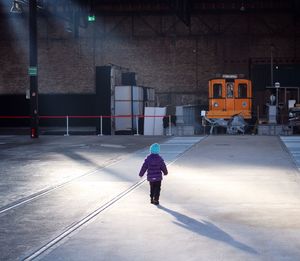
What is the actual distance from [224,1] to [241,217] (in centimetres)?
3452

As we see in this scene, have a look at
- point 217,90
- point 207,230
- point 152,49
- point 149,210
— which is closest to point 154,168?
point 149,210

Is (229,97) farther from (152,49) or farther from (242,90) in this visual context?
(152,49)

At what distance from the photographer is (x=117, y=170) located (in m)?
16.2

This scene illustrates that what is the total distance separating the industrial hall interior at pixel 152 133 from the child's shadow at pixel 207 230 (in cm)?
3

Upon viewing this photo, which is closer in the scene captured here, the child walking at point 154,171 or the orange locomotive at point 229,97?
the child walking at point 154,171

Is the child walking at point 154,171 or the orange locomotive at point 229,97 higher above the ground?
the orange locomotive at point 229,97

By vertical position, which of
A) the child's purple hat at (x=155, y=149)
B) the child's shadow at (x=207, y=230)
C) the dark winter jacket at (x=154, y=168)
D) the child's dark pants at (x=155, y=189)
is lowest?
the child's shadow at (x=207, y=230)

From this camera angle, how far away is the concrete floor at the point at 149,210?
24.6 feet

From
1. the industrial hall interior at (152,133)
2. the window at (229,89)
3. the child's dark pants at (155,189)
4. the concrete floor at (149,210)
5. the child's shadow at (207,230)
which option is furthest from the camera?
the window at (229,89)

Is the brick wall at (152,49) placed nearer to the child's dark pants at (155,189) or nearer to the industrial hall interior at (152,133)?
the industrial hall interior at (152,133)

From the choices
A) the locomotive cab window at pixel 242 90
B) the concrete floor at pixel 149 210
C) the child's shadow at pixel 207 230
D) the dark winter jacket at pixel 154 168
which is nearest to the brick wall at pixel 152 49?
the locomotive cab window at pixel 242 90

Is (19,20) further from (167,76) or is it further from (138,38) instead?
(167,76)

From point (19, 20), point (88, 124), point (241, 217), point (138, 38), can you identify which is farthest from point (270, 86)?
point (241, 217)

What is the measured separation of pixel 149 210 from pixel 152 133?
78.7 feet
